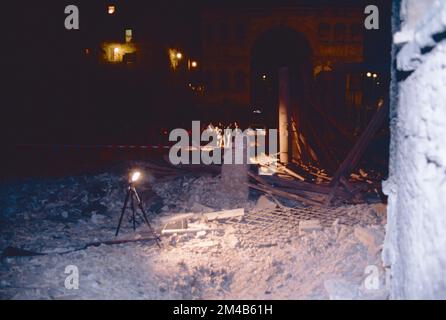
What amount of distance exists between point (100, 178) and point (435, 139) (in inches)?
361

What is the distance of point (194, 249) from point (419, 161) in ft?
13.8

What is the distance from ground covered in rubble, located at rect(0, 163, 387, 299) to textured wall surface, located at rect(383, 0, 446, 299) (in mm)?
854

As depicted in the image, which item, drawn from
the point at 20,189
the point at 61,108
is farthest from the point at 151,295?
the point at 61,108

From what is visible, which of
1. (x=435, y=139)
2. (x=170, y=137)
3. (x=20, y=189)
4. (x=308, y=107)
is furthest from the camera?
(x=170, y=137)

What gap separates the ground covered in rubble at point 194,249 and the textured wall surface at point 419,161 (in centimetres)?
85

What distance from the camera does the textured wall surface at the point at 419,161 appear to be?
2473 mm

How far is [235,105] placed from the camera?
3447 centimetres

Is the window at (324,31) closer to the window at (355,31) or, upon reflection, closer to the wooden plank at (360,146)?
the window at (355,31)

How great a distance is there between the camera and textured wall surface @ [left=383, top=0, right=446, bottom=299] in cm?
247

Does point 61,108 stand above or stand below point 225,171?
above

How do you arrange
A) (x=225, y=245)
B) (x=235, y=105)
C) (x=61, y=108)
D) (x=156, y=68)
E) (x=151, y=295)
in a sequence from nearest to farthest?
(x=151, y=295) < (x=225, y=245) < (x=61, y=108) < (x=156, y=68) < (x=235, y=105)

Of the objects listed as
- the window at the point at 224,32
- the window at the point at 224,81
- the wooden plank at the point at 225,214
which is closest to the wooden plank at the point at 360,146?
the wooden plank at the point at 225,214

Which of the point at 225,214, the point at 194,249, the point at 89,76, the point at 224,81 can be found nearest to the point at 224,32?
the point at 224,81
